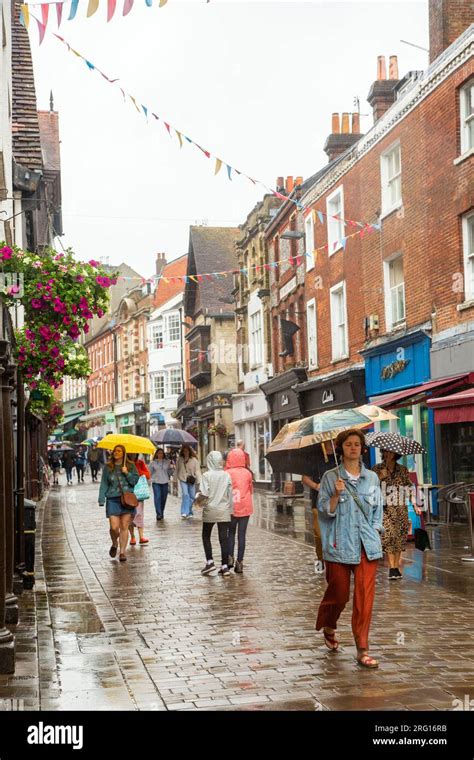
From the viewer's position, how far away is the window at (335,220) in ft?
90.7

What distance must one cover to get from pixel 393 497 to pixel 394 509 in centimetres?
17

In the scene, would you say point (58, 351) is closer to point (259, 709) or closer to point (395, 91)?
point (259, 709)

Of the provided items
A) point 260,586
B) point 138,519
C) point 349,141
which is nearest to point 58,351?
point 138,519

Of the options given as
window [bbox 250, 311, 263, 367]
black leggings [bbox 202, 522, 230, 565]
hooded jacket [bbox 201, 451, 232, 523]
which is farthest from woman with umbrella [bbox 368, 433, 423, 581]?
window [bbox 250, 311, 263, 367]

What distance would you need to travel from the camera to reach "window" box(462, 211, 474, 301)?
61.9 feet

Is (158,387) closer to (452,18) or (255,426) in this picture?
(255,426)

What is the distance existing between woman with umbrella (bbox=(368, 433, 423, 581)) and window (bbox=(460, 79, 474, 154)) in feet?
28.9

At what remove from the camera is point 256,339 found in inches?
1626

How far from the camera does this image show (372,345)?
24688 millimetres

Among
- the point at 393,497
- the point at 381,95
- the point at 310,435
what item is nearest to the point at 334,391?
the point at 381,95

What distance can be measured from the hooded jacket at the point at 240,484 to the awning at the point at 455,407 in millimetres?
4807

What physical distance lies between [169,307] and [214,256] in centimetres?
1073

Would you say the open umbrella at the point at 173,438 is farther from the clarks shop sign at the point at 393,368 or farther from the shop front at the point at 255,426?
the shop front at the point at 255,426

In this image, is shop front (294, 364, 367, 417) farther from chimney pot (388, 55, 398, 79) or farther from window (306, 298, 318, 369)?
chimney pot (388, 55, 398, 79)
